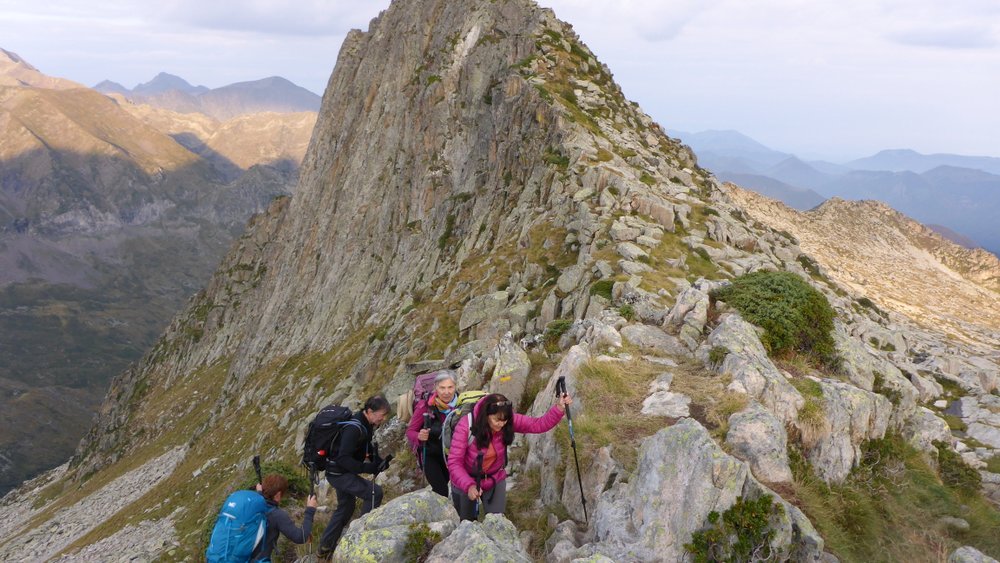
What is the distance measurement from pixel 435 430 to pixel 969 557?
958 cm

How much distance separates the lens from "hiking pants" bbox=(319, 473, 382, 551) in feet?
37.6

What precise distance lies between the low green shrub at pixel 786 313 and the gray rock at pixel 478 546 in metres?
9.87

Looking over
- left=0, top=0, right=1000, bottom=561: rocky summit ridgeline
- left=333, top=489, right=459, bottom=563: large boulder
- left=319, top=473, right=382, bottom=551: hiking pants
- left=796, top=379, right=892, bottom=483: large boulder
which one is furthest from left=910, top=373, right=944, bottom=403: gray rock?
left=319, top=473, right=382, bottom=551: hiking pants

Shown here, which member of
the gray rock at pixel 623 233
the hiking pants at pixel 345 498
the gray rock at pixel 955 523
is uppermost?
the gray rock at pixel 623 233

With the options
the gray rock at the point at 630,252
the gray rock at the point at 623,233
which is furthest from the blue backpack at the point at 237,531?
the gray rock at the point at 623,233

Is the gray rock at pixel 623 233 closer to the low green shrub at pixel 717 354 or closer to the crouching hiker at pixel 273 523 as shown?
the low green shrub at pixel 717 354

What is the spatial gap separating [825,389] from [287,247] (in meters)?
96.2

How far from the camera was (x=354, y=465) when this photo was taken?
435 inches

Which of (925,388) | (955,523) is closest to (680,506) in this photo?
(955,523)

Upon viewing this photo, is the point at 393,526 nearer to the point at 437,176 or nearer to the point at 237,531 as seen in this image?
the point at 237,531

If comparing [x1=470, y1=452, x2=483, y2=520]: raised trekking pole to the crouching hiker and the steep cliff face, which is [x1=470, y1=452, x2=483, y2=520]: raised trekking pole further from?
the steep cliff face

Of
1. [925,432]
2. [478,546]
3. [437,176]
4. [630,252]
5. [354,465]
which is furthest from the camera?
[437,176]

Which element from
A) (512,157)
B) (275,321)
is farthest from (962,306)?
(275,321)

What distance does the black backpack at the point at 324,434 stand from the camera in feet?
35.8
